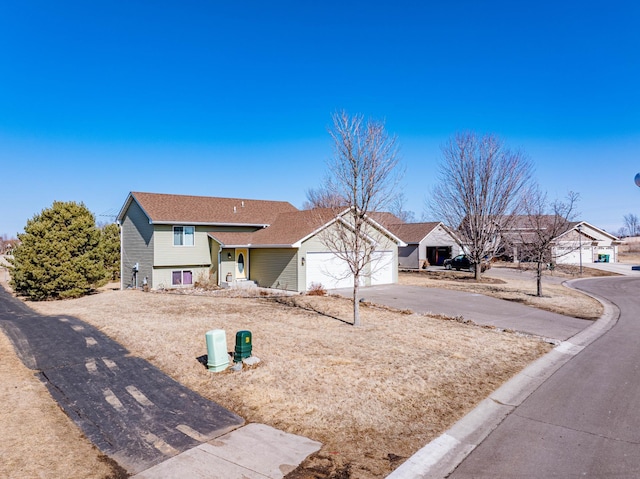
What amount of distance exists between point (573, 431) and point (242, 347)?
588 cm

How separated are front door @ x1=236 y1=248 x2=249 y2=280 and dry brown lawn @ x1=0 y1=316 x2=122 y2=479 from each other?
61.0 ft

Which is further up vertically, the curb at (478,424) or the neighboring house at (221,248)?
the neighboring house at (221,248)

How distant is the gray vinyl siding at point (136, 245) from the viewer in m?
25.2

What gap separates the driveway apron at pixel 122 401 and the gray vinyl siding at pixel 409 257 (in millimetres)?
35666

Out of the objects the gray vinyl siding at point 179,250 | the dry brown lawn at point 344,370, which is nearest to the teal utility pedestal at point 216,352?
the dry brown lawn at point 344,370

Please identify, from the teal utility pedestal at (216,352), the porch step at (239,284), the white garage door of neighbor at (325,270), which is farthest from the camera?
the porch step at (239,284)

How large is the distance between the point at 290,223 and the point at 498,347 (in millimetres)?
16955

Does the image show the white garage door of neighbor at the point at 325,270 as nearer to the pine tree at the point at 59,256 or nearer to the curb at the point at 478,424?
the pine tree at the point at 59,256

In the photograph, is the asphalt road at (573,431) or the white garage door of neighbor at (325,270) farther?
the white garage door of neighbor at (325,270)

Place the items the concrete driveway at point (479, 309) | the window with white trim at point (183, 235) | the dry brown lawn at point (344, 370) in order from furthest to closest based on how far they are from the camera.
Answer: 1. the window with white trim at point (183, 235)
2. the concrete driveway at point (479, 309)
3. the dry brown lawn at point (344, 370)

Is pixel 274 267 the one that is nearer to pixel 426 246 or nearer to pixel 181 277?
pixel 181 277

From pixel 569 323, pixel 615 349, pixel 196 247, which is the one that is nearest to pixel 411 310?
pixel 569 323

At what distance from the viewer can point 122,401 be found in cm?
682

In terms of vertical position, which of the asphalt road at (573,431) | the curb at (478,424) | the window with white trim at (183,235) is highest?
the window with white trim at (183,235)
